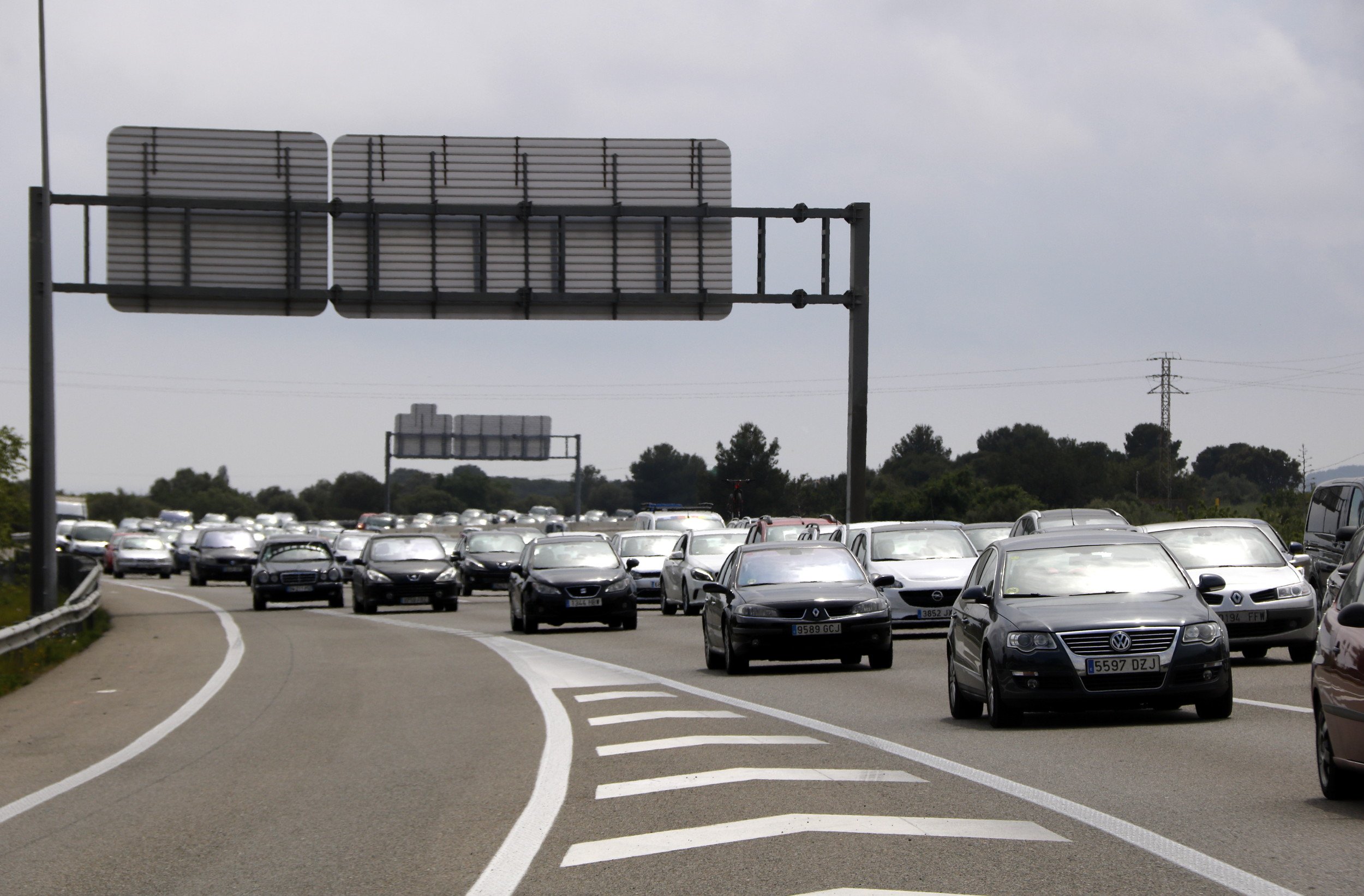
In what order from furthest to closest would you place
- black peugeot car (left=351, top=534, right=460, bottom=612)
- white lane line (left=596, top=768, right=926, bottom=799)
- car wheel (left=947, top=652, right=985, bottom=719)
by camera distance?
black peugeot car (left=351, top=534, right=460, bottom=612) → car wheel (left=947, top=652, right=985, bottom=719) → white lane line (left=596, top=768, right=926, bottom=799)

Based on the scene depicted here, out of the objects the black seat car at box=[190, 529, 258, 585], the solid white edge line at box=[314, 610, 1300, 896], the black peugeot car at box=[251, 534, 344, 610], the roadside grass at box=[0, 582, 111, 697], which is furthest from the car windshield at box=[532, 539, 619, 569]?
the black seat car at box=[190, 529, 258, 585]

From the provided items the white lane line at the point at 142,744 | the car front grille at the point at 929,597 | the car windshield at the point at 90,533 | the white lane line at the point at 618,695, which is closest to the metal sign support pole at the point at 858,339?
the car front grille at the point at 929,597

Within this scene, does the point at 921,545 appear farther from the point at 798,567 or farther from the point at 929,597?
the point at 798,567

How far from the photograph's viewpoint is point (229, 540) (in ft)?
190

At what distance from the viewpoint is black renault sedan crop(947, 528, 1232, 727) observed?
41.6 feet

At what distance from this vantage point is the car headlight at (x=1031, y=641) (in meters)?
12.7

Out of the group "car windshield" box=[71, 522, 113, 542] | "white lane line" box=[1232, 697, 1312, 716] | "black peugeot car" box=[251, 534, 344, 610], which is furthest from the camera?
"car windshield" box=[71, 522, 113, 542]

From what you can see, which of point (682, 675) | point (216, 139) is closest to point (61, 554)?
point (216, 139)

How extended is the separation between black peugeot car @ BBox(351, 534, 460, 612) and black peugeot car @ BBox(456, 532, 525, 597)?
867 cm

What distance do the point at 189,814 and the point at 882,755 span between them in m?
4.32

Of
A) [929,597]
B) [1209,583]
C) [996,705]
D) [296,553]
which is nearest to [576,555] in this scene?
[929,597]

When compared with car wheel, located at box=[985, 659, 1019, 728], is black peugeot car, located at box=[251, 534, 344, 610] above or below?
below

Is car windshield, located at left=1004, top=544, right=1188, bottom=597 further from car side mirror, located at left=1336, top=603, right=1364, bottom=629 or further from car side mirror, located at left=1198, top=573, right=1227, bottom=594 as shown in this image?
car side mirror, located at left=1336, top=603, right=1364, bottom=629

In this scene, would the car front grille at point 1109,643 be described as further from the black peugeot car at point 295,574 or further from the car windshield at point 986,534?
the black peugeot car at point 295,574
